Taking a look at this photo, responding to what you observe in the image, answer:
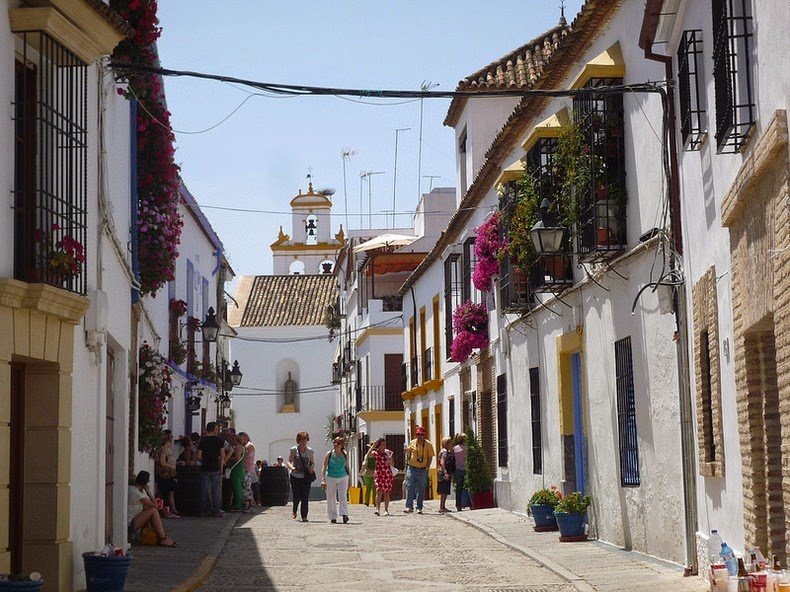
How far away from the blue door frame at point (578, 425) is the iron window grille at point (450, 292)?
10.3 m

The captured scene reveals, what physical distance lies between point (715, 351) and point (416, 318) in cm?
2556

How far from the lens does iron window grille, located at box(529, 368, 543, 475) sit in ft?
68.3

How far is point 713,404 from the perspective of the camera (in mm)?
11445

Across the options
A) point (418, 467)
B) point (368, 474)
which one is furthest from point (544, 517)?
point (368, 474)

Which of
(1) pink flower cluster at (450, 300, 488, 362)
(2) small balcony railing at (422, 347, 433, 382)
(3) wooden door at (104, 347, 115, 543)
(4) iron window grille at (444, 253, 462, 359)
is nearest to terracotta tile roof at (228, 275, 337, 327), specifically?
(2) small balcony railing at (422, 347, 433, 382)

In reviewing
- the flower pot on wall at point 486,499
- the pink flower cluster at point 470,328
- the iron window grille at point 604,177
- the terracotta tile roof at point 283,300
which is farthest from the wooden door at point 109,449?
the terracotta tile roof at point 283,300

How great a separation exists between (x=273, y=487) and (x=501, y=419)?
802cm

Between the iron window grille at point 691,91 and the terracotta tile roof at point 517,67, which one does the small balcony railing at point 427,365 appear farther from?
the iron window grille at point 691,91

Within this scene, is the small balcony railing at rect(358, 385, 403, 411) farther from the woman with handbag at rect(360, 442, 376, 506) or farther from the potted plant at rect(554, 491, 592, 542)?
the potted plant at rect(554, 491, 592, 542)

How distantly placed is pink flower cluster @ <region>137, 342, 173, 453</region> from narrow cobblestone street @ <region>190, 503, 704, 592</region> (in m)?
1.97

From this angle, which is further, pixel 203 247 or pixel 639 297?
pixel 203 247

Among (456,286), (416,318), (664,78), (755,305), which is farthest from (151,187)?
(416,318)

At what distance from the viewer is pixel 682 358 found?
12.8 meters

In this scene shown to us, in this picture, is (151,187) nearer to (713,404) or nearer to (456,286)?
(713,404)
